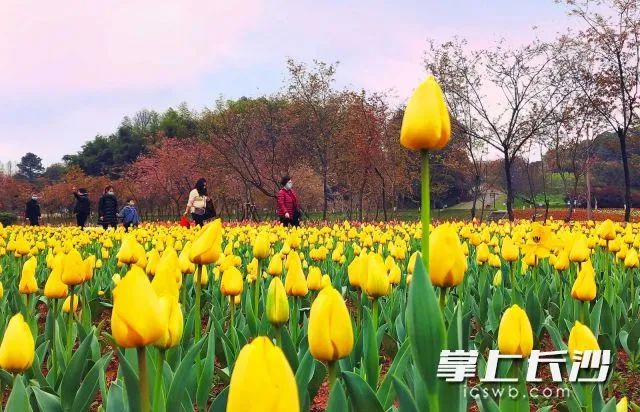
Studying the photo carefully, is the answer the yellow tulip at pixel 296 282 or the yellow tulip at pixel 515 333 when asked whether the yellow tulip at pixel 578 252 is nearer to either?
the yellow tulip at pixel 296 282

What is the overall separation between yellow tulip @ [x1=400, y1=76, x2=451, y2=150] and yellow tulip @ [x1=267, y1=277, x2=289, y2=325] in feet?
3.16

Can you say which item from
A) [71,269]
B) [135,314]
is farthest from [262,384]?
[71,269]

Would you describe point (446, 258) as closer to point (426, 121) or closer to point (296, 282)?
point (426, 121)

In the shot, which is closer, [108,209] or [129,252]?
[129,252]

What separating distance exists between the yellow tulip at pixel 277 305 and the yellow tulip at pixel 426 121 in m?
0.96

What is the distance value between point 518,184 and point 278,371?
52.8m

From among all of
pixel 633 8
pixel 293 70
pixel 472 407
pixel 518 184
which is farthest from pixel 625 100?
pixel 518 184

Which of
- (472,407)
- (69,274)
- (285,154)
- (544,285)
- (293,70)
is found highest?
(293,70)

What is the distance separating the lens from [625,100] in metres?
21.0

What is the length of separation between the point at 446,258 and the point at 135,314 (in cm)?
70

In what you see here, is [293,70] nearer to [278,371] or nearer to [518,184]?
[278,371]

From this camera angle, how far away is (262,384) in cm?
71

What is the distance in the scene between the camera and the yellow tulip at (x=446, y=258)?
140cm

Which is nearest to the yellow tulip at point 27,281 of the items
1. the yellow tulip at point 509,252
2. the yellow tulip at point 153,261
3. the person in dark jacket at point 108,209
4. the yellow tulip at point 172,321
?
the yellow tulip at point 153,261
